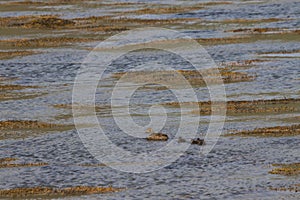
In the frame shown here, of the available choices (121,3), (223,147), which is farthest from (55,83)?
(121,3)

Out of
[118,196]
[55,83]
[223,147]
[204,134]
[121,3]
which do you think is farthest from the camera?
[121,3]

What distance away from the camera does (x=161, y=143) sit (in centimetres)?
2489

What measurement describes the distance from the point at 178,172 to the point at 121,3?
45.6m

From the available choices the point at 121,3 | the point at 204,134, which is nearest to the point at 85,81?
the point at 204,134

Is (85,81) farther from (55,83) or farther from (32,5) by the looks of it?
(32,5)

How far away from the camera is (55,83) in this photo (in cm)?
3609

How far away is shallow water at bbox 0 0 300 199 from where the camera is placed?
808 inches

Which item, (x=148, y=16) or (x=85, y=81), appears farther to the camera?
(x=148, y=16)

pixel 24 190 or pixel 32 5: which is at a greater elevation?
pixel 24 190

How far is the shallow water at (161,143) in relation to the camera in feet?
67.4

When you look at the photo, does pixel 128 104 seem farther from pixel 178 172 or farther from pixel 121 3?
pixel 121 3

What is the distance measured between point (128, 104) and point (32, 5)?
3945 cm

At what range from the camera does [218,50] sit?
4250 cm

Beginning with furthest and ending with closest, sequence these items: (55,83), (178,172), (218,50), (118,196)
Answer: (218,50) < (55,83) < (178,172) < (118,196)
